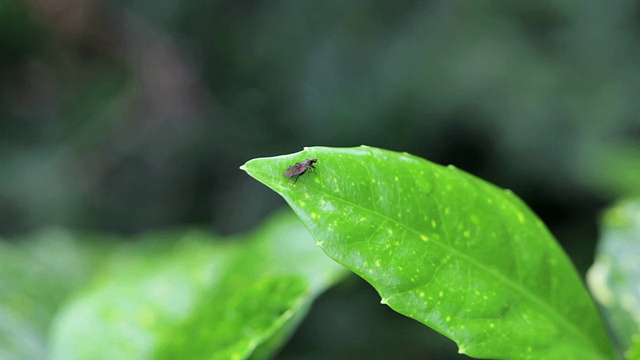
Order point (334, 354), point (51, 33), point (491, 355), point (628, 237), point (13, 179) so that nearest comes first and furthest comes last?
point (491, 355), point (628, 237), point (334, 354), point (13, 179), point (51, 33)

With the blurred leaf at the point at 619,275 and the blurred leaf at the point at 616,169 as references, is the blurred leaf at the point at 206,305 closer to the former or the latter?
the blurred leaf at the point at 619,275

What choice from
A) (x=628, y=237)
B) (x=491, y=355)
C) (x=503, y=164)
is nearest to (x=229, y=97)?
(x=503, y=164)

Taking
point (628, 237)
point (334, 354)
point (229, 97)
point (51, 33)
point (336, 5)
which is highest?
point (51, 33)

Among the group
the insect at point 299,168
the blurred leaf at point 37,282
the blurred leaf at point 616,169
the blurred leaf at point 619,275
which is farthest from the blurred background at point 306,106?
the insect at point 299,168

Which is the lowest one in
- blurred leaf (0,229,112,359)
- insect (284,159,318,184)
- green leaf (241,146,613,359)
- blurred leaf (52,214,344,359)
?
green leaf (241,146,613,359)

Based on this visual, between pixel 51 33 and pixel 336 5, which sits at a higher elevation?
pixel 51 33

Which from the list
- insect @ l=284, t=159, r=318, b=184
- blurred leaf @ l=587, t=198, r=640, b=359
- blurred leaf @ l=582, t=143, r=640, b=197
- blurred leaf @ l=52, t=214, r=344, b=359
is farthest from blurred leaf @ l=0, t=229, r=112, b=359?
blurred leaf @ l=582, t=143, r=640, b=197

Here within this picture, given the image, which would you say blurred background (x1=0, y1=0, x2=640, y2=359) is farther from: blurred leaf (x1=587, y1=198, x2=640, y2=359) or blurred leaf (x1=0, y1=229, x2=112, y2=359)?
blurred leaf (x1=587, y1=198, x2=640, y2=359)

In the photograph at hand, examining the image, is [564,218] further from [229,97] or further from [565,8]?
[229,97]
